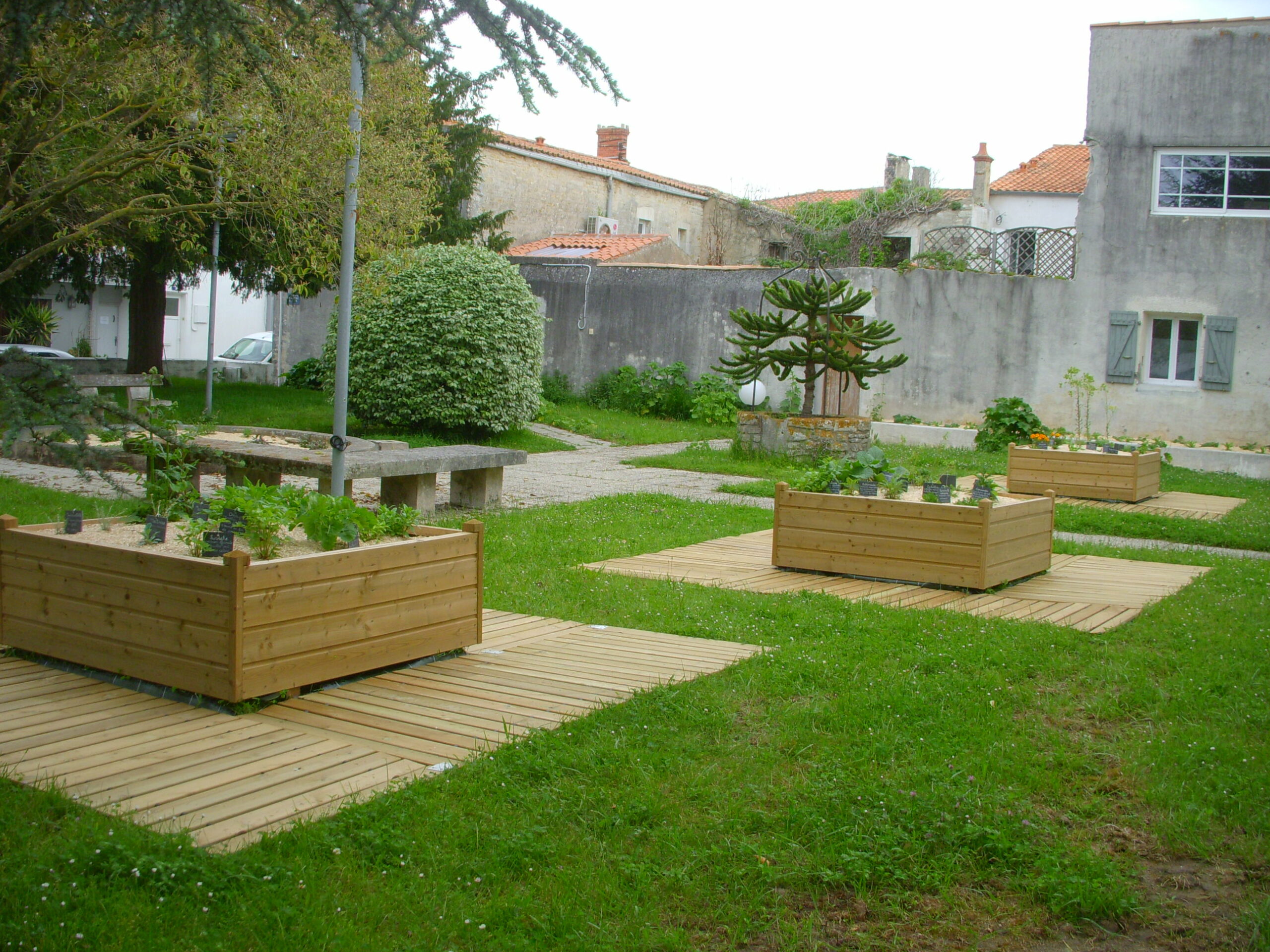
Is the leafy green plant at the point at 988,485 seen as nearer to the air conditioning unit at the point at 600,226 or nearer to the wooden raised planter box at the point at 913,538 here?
the wooden raised planter box at the point at 913,538

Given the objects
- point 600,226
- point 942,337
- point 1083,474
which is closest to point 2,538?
point 1083,474

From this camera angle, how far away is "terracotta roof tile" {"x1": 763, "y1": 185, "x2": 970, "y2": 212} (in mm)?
36031

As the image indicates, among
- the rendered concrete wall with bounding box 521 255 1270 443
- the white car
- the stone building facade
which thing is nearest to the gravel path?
the rendered concrete wall with bounding box 521 255 1270 443

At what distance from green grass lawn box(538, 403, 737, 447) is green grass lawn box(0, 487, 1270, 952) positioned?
14.2 meters

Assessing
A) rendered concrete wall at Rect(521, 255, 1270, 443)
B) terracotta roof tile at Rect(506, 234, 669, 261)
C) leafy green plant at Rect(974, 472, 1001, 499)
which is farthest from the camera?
terracotta roof tile at Rect(506, 234, 669, 261)

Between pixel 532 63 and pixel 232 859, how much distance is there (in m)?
2.68

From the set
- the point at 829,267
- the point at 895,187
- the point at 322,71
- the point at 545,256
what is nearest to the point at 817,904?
the point at 322,71

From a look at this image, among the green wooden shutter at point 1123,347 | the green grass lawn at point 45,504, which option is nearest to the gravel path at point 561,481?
the green grass lawn at point 45,504

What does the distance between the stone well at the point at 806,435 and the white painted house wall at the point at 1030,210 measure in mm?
20747

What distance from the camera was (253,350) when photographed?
3150 centimetres

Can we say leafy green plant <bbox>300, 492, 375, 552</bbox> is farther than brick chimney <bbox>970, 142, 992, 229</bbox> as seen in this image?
No

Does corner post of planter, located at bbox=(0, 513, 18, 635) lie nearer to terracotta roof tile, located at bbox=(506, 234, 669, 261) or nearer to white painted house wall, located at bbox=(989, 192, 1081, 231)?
terracotta roof tile, located at bbox=(506, 234, 669, 261)

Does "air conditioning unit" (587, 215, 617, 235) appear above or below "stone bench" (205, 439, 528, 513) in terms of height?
above

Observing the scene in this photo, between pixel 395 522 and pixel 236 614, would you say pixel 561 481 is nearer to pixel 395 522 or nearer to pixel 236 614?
pixel 395 522
